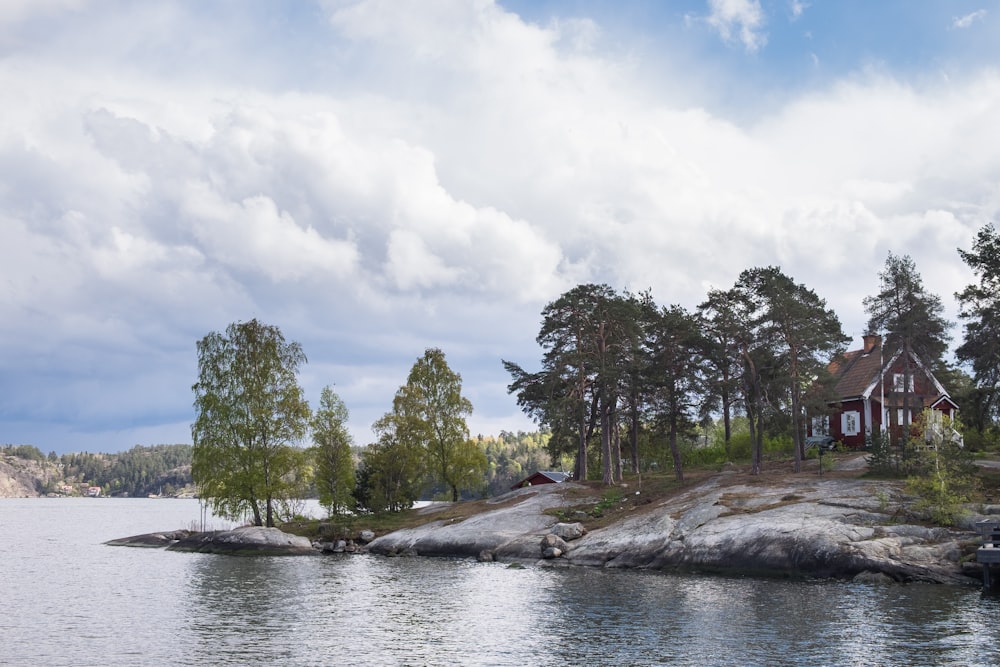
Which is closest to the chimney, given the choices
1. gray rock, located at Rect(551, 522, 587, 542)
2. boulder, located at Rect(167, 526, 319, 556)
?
gray rock, located at Rect(551, 522, 587, 542)

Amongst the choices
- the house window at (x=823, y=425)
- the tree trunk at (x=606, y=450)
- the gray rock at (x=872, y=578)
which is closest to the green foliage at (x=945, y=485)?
the gray rock at (x=872, y=578)

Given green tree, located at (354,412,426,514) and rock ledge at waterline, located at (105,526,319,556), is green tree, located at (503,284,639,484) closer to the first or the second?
green tree, located at (354,412,426,514)

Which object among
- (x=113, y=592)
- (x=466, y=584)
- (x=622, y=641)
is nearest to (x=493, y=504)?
(x=466, y=584)

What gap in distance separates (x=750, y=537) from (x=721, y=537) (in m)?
1.67

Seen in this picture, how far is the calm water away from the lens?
81.0 ft

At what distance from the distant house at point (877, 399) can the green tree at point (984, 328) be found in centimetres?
997

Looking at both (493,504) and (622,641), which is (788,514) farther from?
(493,504)

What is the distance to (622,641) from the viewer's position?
86.6ft

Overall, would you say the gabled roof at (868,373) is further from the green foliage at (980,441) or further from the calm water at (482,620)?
the calm water at (482,620)

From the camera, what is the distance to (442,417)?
82000mm

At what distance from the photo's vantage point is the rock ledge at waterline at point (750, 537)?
39719 millimetres

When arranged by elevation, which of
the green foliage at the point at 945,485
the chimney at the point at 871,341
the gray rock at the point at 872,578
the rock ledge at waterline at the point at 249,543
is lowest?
the rock ledge at waterline at the point at 249,543

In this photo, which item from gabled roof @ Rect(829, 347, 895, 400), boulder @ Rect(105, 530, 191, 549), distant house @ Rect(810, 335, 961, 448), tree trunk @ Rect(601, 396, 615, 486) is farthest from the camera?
gabled roof @ Rect(829, 347, 895, 400)

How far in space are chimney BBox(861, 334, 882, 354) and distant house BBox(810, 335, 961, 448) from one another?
1.85 m
